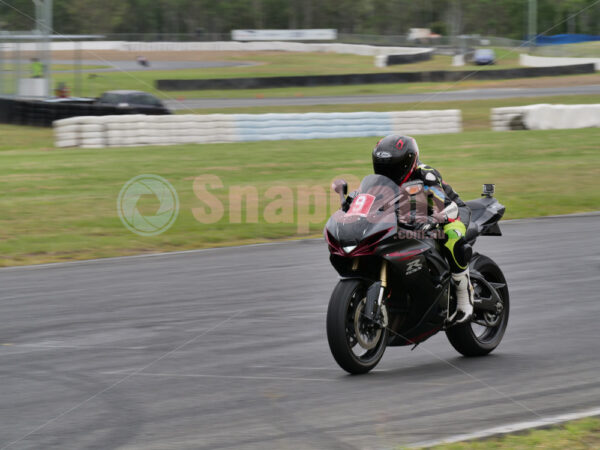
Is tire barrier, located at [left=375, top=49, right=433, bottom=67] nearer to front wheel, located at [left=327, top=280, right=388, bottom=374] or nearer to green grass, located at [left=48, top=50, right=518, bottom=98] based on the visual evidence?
green grass, located at [left=48, top=50, right=518, bottom=98]

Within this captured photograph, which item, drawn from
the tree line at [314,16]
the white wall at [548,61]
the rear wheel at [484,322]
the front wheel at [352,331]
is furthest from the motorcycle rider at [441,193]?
the tree line at [314,16]

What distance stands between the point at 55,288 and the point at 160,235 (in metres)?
3.92

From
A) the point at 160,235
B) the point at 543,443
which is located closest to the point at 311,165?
the point at 160,235

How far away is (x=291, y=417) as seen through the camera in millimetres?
4969

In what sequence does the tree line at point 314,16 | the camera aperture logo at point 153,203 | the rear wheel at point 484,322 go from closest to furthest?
the rear wheel at point 484,322 < the camera aperture logo at point 153,203 < the tree line at point 314,16

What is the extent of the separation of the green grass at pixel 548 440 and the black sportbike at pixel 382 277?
133 cm

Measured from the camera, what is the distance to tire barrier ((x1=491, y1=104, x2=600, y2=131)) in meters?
25.0

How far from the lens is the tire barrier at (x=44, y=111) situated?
2530cm

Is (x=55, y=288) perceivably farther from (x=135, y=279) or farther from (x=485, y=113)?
(x=485, y=113)

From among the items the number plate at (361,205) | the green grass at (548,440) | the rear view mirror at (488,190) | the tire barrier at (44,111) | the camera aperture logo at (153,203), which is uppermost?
the tire barrier at (44,111)

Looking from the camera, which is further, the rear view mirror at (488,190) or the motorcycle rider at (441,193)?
the rear view mirror at (488,190)

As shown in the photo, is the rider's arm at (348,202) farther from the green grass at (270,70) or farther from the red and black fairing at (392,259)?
the green grass at (270,70)

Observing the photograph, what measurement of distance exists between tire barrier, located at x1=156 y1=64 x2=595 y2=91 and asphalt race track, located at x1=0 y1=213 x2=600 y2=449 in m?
32.1

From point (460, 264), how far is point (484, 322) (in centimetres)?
71
